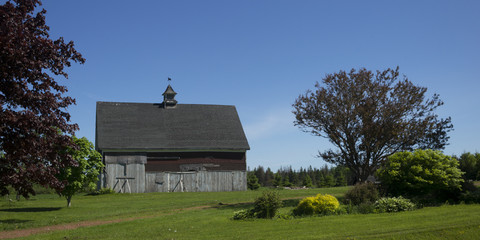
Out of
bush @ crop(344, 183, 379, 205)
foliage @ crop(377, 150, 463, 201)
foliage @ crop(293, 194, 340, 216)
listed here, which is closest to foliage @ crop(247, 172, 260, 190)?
foliage @ crop(377, 150, 463, 201)

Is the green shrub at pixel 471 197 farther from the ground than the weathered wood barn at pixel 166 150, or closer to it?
closer to it

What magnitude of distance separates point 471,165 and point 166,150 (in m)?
30.3

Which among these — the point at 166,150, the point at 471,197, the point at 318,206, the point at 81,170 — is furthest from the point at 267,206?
the point at 166,150

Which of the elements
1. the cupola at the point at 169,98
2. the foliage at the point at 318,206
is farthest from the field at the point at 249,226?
the cupola at the point at 169,98

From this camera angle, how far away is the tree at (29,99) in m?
10.6

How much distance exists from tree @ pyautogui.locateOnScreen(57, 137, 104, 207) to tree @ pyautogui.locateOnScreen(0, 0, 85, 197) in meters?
15.0

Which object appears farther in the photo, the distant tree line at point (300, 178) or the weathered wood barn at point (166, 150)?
the distant tree line at point (300, 178)

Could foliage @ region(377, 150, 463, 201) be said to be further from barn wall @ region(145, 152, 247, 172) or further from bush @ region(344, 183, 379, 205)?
barn wall @ region(145, 152, 247, 172)

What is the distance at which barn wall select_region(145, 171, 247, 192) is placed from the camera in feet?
140

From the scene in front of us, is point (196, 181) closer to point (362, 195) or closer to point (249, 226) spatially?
point (362, 195)

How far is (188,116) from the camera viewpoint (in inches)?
1914

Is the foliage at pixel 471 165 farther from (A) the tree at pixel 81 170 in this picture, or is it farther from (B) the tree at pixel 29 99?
(B) the tree at pixel 29 99

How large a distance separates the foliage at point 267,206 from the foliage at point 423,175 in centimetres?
754

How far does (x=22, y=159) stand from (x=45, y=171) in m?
0.78
